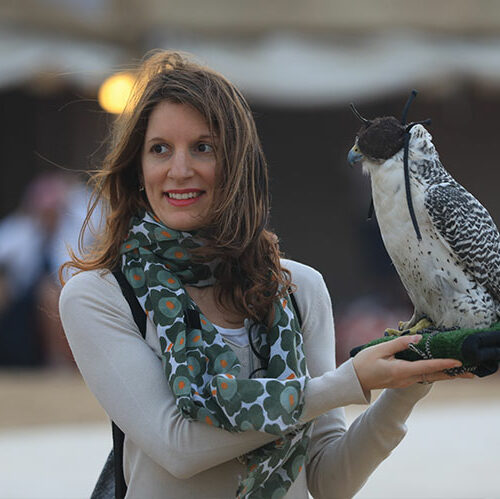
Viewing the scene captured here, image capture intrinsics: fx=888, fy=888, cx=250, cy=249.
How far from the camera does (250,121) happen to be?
6.82 ft

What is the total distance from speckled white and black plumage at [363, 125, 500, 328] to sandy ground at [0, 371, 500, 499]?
268 cm

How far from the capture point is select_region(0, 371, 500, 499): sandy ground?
14.9 feet

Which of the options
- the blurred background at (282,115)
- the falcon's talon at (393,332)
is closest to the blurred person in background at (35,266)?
the blurred background at (282,115)

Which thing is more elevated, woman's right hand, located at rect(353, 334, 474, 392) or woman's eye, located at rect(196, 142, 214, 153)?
woman's eye, located at rect(196, 142, 214, 153)

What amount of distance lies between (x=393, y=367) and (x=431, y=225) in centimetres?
34

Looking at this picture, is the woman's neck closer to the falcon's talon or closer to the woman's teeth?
the woman's teeth

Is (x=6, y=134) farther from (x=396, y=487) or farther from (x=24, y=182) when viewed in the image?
(x=396, y=487)

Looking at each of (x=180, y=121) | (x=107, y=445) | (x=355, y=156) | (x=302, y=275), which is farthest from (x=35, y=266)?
(x=355, y=156)

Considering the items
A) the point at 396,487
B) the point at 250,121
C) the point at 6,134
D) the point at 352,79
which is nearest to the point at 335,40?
the point at 352,79

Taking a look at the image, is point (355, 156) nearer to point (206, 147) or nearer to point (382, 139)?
point (382, 139)

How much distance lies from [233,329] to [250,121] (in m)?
0.49

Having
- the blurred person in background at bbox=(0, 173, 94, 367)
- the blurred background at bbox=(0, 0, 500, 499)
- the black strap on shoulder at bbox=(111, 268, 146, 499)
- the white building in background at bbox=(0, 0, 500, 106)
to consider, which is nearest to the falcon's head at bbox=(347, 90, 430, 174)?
the black strap on shoulder at bbox=(111, 268, 146, 499)

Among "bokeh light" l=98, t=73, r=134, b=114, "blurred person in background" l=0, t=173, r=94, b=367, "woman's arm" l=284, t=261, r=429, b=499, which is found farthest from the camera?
"blurred person in background" l=0, t=173, r=94, b=367

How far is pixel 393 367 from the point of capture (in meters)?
1.74
